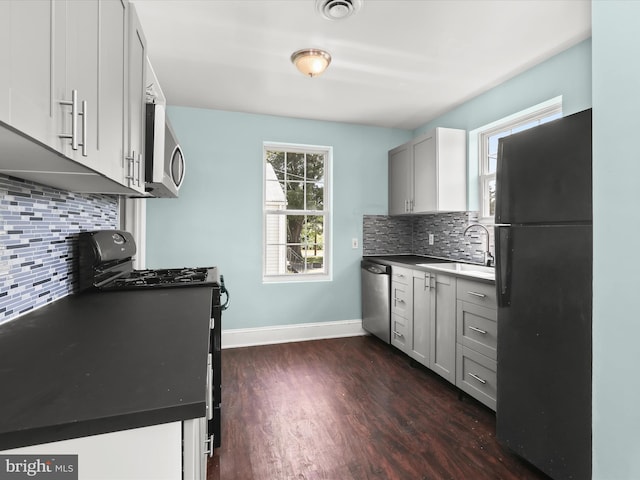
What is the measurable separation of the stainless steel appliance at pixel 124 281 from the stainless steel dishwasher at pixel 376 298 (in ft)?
6.31

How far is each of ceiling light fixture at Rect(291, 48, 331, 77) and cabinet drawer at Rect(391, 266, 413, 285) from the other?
186 cm

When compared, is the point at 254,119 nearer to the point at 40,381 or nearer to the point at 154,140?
the point at 154,140

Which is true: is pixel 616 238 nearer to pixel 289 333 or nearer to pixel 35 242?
pixel 35 242

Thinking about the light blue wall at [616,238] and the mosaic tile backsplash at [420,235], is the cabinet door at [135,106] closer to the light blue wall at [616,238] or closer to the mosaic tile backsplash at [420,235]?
the light blue wall at [616,238]

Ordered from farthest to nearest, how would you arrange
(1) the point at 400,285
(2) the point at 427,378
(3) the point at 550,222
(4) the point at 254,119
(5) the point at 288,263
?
(5) the point at 288,263, (4) the point at 254,119, (1) the point at 400,285, (2) the point at 427,378, (3) the point at 550,222

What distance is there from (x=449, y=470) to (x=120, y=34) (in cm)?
245

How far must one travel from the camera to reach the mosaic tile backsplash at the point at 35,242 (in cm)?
122

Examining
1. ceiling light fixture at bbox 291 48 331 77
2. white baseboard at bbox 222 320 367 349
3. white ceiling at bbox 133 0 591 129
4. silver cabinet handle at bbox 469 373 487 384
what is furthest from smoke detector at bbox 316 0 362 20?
white baseboard at bbox 222 320 367 349

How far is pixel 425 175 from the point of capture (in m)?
3.48

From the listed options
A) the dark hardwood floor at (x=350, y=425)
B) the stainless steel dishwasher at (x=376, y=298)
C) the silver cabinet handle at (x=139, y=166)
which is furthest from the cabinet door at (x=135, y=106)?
the stainless steel dishwasher at (x=376, y=298)

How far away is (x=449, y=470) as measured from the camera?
176 centimetres

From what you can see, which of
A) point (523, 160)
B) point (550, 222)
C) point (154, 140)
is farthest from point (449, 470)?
point (154, 140)

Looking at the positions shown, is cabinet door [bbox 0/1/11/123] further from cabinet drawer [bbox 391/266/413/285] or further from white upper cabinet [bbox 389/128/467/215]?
white upper cabinet [bbox 389/128/467/215]

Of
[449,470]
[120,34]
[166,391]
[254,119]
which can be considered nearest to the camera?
[166,391]
